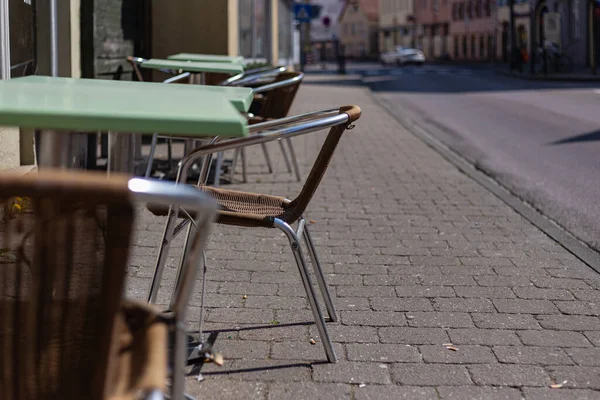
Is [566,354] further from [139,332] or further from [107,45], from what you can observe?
[107,45]

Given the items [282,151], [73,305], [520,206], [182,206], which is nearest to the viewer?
[182,206]

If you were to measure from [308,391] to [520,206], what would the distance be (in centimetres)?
467

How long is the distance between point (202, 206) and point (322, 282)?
235 centimetres

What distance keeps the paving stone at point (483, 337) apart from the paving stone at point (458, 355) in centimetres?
8

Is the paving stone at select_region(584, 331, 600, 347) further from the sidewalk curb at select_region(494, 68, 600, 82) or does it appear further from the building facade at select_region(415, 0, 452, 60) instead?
the building facade at select_region(415, 0, 452, 60)

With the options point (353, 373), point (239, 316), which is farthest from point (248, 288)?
point (353, 373)

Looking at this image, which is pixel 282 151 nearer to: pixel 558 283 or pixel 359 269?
pixel 359 269

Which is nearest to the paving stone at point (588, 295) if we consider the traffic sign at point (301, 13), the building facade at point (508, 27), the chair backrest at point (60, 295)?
the chair backrest at point (60, 295)

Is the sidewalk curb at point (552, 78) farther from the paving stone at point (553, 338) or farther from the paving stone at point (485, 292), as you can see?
the paving stone at point (553, 338)

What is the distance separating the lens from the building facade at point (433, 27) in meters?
85.8

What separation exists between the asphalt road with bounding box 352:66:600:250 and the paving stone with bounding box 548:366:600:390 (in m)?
2.73

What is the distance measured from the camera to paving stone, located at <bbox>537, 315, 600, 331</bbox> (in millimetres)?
4219

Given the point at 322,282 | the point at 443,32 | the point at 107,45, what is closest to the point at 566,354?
the point at 322,282

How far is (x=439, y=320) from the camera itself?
14.2 ft
